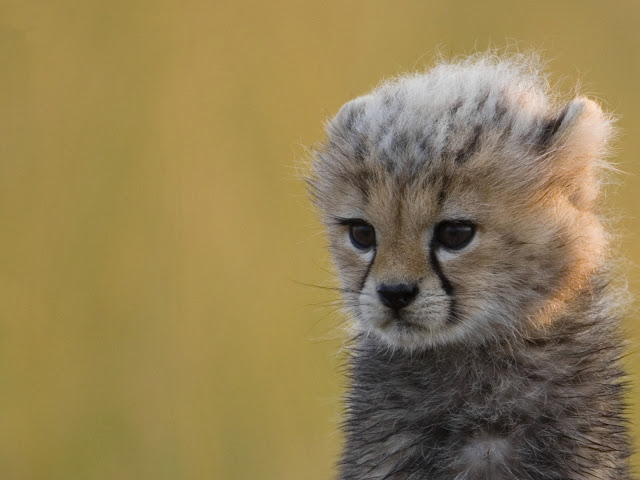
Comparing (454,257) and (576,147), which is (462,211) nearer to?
(454,257)

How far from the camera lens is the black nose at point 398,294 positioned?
287 cm

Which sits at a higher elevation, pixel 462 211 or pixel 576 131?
pixel 576 131

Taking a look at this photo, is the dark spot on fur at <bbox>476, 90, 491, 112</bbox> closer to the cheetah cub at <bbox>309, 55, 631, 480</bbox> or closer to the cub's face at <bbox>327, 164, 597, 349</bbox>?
the cheetah cub at <bbox>309, 55, 631, 480</bbox>

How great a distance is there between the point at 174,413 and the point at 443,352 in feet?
6.21

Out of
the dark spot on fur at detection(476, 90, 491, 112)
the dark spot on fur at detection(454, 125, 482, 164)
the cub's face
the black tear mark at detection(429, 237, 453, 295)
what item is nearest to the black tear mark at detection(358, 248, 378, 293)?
the cub's face

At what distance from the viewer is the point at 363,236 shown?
9.96 ft

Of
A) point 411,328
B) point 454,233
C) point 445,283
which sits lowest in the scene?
point 411,328

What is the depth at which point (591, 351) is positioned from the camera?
3.02m

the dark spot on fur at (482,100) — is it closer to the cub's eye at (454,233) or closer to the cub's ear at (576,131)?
the cub's ear at (576,131)

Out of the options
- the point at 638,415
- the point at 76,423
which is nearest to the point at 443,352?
the point at 638,415

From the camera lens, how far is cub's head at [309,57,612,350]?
2.88 m

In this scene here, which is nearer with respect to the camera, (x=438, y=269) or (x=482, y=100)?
(x=438, y=269)

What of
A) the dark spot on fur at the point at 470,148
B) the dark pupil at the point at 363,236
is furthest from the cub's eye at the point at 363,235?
the dark spot on fur at the point at 470,148

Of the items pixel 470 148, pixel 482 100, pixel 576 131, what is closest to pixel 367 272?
pixel 470 148
